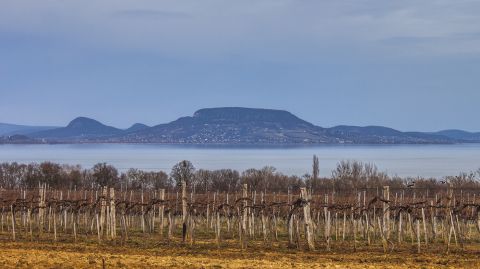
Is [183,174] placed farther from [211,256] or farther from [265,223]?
[211,256]

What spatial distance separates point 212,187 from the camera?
93.6m

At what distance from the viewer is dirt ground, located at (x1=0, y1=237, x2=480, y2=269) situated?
21172 mm

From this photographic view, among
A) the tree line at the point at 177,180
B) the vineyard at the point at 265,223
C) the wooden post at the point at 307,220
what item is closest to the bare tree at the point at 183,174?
the tree line at the point at 177,180

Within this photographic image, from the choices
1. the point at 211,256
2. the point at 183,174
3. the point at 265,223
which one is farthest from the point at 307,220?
the point at 183,174

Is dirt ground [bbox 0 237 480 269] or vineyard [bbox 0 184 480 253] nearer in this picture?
dirt ground [bbox 0 237 480 269]

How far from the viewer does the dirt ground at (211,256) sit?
21172mm

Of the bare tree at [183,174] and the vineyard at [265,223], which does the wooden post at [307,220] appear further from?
the bare tree at [183,174]

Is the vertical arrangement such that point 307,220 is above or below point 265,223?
above

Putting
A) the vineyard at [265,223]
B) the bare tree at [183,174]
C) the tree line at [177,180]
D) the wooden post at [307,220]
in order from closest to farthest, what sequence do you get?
the wooden post at [307,220] < the vineyard at [265,223] < the tree line at [177,180] < the bare tree at [183,174]

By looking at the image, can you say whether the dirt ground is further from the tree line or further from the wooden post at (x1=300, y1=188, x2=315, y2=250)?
the tree line

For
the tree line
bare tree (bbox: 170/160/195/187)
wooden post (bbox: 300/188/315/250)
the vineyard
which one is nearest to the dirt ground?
wooden post (bbox: 300/188/315/250)

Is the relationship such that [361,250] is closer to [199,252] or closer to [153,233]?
[199,252]

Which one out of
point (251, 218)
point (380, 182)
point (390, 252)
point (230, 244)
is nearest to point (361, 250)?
point (390, 252)

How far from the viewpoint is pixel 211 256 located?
25.5 m
